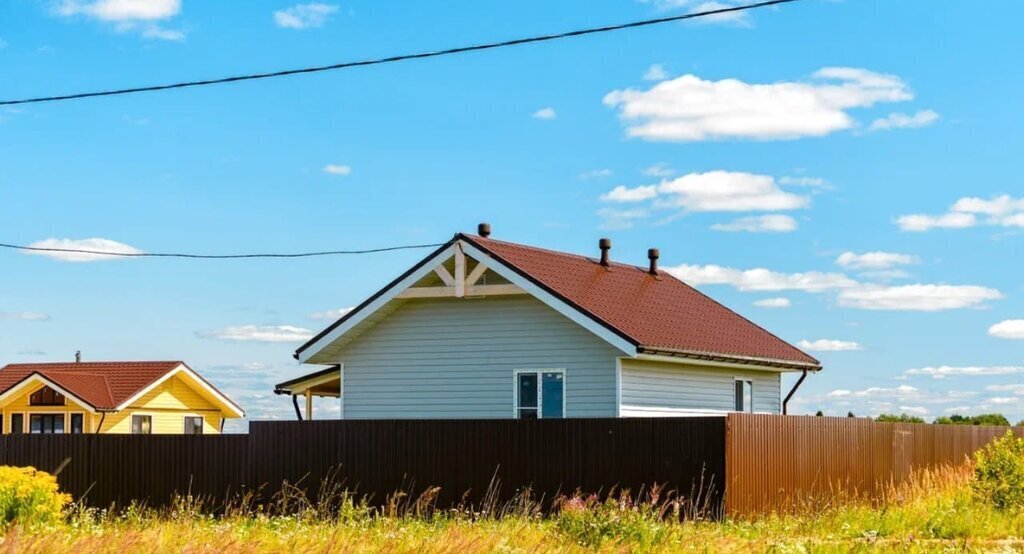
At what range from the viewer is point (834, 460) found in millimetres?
23203

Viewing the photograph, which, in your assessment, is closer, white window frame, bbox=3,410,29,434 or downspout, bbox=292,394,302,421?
downspout, bbox=292,394,302,421

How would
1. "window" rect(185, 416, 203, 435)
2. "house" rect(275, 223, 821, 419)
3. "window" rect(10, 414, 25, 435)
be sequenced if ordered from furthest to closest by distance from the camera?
1. "window" rect(185, 416, 203, 435)
2. "window" rect(10, 414, 25, 435)
3. "house" rect(275, 223, 821, 419)

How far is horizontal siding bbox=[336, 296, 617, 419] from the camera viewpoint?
79.4ft

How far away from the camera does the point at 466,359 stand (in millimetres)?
25531

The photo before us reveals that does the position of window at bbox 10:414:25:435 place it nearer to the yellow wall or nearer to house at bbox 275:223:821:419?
the yellow wall

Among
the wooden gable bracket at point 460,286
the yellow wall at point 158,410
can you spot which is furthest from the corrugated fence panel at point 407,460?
the yellow wall at point 158,410

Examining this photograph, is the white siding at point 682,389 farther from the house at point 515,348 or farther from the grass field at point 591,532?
the grass field at point 591,532

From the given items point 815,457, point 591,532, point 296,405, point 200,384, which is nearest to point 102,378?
point 200,384

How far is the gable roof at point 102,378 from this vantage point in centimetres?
4528

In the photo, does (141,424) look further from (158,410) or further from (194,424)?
(194,424)

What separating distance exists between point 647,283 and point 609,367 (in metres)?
7.17

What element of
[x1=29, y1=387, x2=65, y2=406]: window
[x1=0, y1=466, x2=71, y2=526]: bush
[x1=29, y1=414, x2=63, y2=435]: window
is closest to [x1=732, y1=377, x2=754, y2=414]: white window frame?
[x1=0, y1=466, x2=71, y2=526]: bush

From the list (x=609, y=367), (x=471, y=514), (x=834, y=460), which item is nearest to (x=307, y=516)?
(x=471, y=514)

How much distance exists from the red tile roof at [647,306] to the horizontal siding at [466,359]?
2.58 feet
